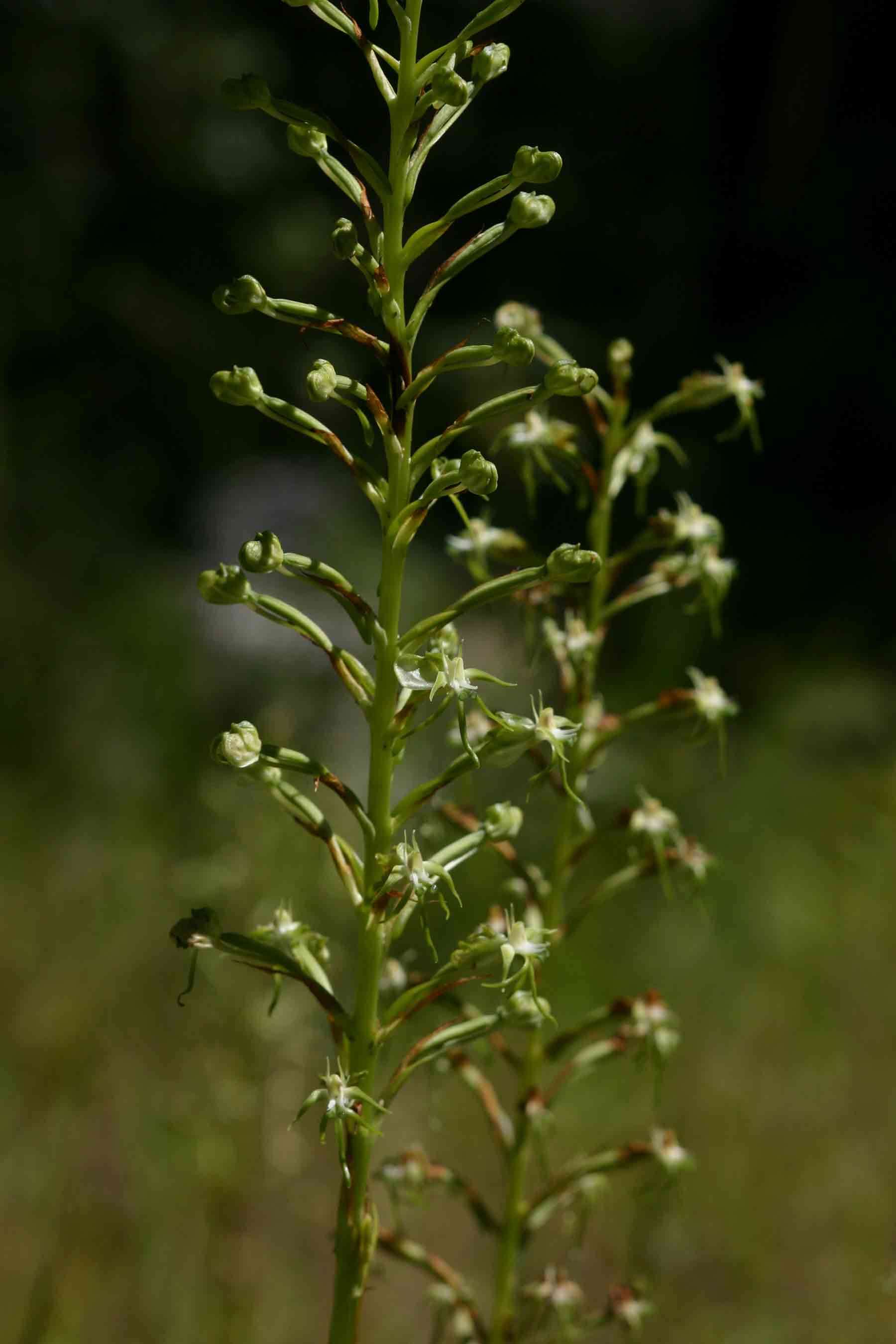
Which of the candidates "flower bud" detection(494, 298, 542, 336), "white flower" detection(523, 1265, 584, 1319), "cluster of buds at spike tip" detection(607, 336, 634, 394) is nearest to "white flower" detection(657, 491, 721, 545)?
"cluster of buds at spike tip" detection(607, 336, 634, 394)

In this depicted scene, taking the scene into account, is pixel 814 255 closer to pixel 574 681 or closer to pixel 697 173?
pixel 697 173

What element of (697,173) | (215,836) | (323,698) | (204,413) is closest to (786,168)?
(697,173)

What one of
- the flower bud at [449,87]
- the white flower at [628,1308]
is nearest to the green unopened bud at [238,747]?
the flower bud at [449,87]

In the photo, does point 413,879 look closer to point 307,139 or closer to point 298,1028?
point 307,139

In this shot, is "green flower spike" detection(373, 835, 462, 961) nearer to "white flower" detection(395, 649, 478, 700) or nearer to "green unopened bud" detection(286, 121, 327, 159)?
"white flower" detection(395, 649, 478, 700)

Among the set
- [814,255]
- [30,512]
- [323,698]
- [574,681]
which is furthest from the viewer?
[814,255]
